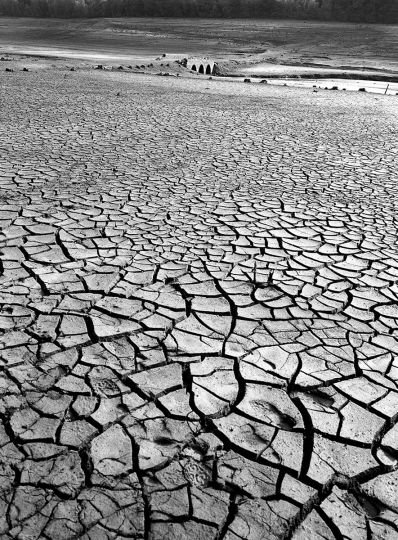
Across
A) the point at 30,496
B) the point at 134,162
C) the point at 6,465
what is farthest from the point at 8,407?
the point at 134,162

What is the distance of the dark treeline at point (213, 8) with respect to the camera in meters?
54.8

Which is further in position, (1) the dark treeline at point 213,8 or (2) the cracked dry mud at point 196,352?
(1) the dark treeline at point 213,8

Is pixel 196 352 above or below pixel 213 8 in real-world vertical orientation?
below

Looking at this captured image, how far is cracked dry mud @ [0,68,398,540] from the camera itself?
144cm

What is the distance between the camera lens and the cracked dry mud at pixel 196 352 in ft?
4.71

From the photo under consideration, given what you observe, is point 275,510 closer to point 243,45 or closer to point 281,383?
point 281,383

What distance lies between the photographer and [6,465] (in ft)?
4.91

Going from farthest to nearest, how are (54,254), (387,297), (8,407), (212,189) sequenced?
1. (212,189)
2. (54,254)
3. (387,297)
4. (8,407)

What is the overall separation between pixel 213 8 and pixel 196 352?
2592 inches

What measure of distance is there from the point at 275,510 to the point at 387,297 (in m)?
1.49

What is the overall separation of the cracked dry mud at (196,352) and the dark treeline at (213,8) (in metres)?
59.4

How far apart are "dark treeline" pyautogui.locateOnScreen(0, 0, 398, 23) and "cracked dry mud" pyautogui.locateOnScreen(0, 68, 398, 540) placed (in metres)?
59.4

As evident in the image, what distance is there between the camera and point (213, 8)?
59969 millimetres

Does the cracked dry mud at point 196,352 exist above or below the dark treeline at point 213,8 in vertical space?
below
